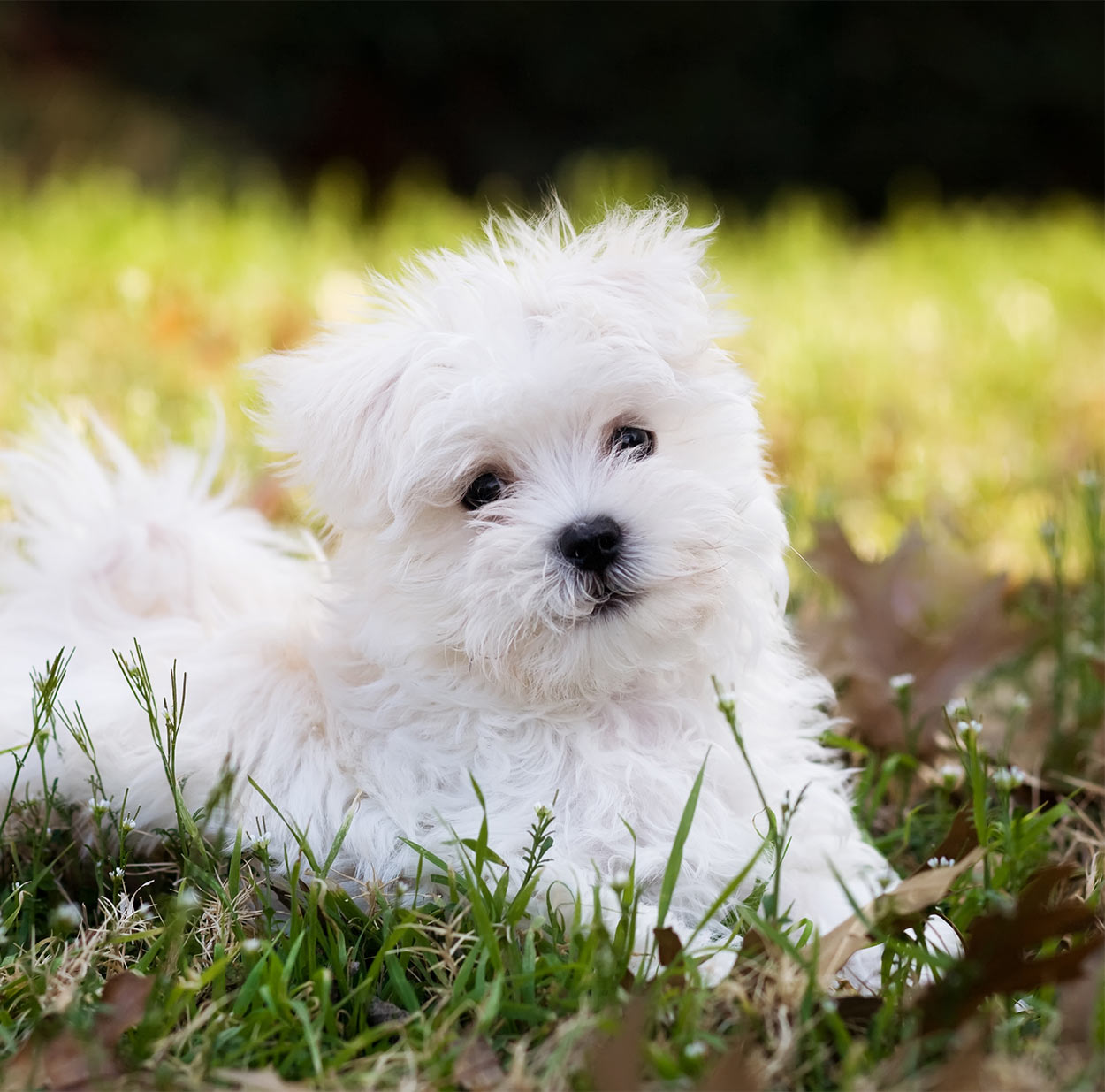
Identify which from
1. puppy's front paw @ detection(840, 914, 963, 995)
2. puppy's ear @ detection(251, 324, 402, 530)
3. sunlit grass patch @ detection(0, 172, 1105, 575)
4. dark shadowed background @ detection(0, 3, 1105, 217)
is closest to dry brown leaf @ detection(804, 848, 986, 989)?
puppy's front paw @ detection(840, 914, 963, 995)

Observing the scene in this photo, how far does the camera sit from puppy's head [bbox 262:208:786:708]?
2010 millimetres

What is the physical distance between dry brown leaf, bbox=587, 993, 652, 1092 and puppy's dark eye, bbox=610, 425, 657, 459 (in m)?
0.94

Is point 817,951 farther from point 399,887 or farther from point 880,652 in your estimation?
point 880,652

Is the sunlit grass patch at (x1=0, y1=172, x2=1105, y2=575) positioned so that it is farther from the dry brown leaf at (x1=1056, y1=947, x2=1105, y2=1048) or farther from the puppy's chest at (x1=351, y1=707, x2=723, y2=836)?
the dry brown leaf at (x1=1056, y1=947, x2=1105, y2=1048)

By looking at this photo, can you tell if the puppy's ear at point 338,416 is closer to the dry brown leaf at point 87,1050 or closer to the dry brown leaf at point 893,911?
the dry brown leaf at point 87,1050

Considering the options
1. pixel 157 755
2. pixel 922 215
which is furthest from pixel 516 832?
pixel 922 215

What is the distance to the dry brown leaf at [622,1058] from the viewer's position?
150 centimetres

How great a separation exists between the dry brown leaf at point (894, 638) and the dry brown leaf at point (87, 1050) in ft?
5.35

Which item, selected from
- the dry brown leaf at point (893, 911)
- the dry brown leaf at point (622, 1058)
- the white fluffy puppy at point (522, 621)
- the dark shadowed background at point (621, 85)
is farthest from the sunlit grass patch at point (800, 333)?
the dark shadowed background at point (621, 85)

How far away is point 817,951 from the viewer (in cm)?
171

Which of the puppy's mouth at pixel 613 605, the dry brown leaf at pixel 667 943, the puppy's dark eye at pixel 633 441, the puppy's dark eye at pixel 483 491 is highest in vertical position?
the puppy's dark eye at pixel 633 441

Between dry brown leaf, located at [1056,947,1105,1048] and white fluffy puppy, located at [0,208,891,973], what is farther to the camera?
white fluffy puppy, located at [0,208,891,973]

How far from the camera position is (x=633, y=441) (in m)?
2.18

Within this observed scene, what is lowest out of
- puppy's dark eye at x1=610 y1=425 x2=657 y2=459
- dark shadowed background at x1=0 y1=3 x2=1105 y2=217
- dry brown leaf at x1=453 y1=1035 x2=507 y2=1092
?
dry brown leaf at x1=453 y1=1035 x2=507 y2=1092
